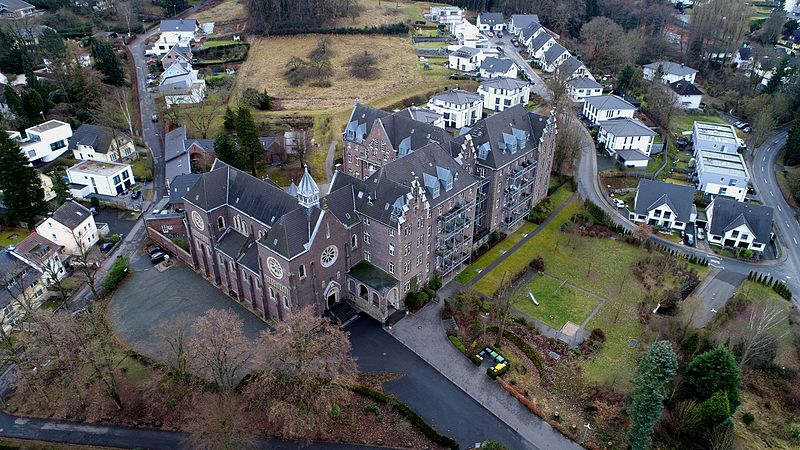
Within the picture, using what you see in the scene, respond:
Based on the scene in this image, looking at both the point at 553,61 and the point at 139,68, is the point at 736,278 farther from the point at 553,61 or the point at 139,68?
the point at 139,68

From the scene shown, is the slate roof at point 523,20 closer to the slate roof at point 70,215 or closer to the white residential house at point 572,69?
the white residential house at point 572,69

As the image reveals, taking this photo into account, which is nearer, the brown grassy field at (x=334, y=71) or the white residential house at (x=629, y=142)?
the white residential house at (x=629, y=142)

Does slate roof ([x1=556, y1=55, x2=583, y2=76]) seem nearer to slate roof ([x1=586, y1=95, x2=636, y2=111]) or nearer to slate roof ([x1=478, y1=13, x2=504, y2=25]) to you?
slate roof ([x1=586, y1=95, x2=636, y2=111])

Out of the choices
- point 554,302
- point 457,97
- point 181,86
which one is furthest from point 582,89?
point 181,86

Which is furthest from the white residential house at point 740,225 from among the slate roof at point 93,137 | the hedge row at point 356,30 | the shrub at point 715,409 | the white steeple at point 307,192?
the hedge row at point 356,30

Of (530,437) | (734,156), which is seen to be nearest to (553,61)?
(734,156)

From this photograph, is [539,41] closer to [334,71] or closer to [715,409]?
[334,71]

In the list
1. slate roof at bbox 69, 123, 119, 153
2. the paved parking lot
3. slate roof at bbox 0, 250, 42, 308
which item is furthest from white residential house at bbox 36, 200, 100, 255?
slate roof at bbox 69, 123, 119, 153
